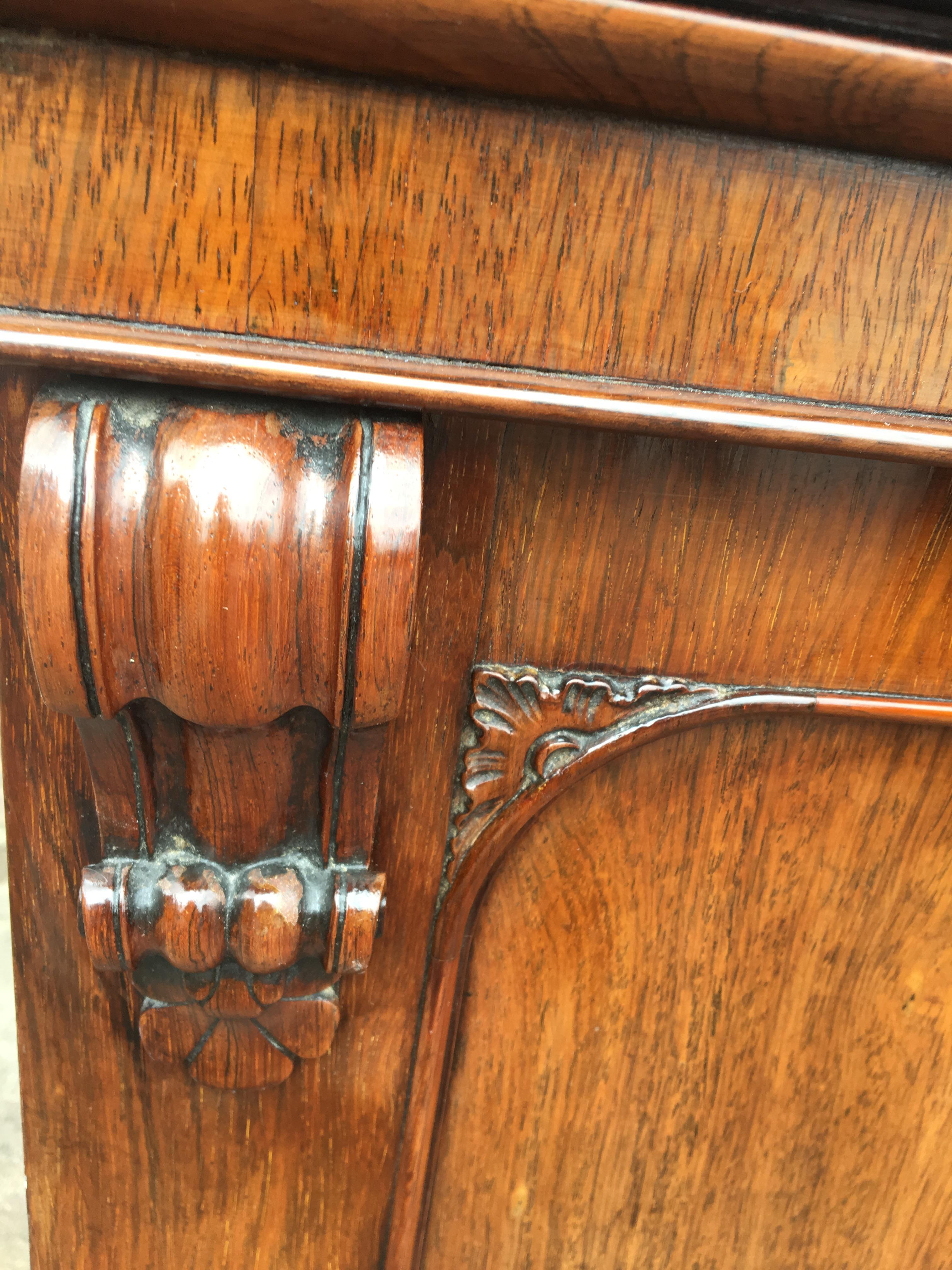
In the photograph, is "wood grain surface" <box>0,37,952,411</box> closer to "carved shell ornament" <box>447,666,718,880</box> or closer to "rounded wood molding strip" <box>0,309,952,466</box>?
"rounded wood molding strip" <box>0,309,952,466</box>

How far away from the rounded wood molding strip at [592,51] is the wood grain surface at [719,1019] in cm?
24

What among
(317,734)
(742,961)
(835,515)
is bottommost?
(742,961)

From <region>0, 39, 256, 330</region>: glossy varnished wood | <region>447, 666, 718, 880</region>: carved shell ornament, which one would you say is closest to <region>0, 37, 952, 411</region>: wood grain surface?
<region>0, 39, 256, 330</region>: glossy varnished wood

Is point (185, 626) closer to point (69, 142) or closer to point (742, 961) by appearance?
point (69, 142)

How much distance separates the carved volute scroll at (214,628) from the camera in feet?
0.90

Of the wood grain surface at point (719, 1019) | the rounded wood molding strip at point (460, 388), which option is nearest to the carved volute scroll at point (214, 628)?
the rounded wood molding strip at point (460, 388)

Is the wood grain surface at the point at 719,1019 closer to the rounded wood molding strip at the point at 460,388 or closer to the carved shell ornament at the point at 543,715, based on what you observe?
the carved shell ornament at the point at 543,715

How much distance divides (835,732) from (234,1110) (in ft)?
1.15

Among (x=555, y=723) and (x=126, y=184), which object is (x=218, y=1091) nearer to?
(x=555, y=723)

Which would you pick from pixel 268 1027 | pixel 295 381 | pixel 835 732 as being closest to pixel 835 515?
pixel 835 732

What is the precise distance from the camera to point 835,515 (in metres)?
0.35

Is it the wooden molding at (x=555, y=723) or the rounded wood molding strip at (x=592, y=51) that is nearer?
the rounded wood molding strip at (x=592, y=51)

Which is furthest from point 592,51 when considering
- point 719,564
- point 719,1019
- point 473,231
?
point 719,1019

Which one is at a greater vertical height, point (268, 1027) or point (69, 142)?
point (69, 142)
